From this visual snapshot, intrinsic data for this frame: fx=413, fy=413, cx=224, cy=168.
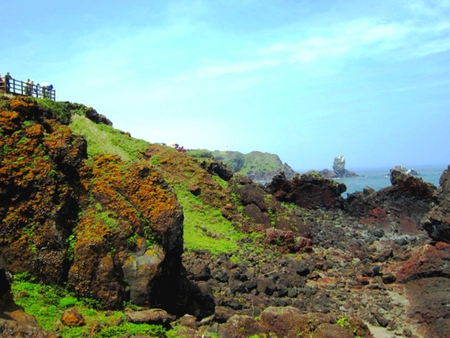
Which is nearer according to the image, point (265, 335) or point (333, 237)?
point (265, 335)

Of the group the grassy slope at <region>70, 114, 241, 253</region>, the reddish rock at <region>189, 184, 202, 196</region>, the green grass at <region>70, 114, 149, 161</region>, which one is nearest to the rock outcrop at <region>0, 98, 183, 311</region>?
the grassy slope at <region>70, 114, 241, 253</region>

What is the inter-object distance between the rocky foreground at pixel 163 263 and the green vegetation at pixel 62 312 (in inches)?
10.6

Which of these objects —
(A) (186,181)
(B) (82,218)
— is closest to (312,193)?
(A) (186,181)

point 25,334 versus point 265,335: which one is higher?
point 25,334

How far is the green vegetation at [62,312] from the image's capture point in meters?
9.66

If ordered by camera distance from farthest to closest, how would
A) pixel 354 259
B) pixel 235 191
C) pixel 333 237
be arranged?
pixel 235 191 → pixel 333 237 → pixel 354 259

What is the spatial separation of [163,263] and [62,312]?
327cm

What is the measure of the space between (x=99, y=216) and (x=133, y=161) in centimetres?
288

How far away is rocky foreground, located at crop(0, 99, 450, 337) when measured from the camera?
455 inches

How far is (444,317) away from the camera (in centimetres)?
1689

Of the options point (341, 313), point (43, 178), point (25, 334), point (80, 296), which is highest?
point (43, 178)

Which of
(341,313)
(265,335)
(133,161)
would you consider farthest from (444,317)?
(133,161)

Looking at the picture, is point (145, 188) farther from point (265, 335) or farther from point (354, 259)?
point (354, 259)

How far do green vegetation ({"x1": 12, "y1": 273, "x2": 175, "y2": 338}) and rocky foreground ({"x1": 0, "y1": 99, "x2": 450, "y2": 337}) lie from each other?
270 millimetres
